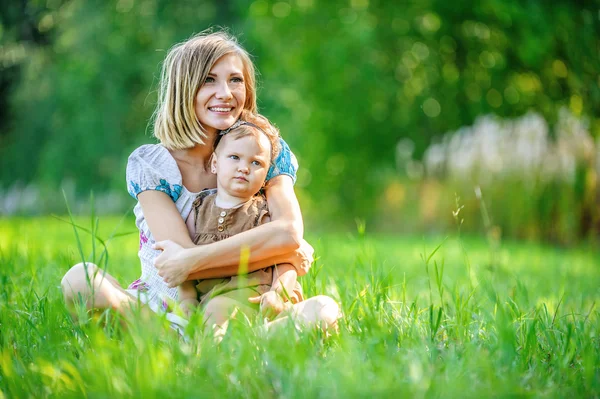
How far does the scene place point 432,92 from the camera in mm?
11273

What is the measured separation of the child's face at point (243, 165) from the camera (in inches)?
104

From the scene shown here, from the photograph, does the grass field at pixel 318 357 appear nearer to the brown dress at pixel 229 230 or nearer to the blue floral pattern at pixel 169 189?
the brown dress at pixel 229 230

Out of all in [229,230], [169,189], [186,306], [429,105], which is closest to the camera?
[186,306]

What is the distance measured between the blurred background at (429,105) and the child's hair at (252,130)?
456 centimetres

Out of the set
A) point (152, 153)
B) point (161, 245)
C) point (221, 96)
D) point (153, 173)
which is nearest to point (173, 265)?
point (161, 245)

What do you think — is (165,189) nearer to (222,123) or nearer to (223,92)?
(222,123)

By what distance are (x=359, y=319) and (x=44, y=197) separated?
44.1 feet

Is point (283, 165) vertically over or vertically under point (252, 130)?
under

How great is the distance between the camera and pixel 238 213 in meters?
2.71

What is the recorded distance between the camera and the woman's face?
2.87 meters

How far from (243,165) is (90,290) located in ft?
2.27

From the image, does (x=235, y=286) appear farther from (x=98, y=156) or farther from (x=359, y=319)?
(x=98, y=156)

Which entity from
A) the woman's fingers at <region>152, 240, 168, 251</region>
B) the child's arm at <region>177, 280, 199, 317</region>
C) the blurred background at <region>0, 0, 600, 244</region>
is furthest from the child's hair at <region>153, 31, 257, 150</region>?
the blurred background at <region>0, 0, 600, 244</region>

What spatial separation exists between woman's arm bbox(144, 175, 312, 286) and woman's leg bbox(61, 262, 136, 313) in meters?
0.19
